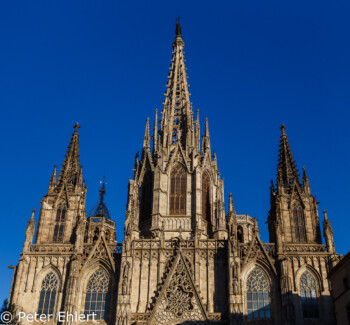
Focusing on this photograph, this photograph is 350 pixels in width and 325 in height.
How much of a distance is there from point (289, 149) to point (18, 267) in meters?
28.6

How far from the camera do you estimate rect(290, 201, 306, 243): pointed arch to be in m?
43.5

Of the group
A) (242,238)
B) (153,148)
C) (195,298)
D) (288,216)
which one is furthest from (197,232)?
(242,238)

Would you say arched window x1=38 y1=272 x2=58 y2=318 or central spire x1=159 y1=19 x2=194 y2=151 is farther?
central spire x1=159 y1=19 x2=194 y2=151

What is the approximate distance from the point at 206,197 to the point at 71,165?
1409cm

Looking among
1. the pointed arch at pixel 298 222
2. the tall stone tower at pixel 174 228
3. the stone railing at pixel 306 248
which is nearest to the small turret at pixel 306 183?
the pointed arch at pixel 298 222

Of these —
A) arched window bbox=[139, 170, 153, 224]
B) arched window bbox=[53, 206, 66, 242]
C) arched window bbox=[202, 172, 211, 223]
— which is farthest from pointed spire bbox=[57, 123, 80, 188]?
arched window bbox=[202, 172, 211, 223]

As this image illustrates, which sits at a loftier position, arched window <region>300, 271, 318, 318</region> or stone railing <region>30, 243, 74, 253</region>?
stone railing <region>30, 243, 74, 253</region>

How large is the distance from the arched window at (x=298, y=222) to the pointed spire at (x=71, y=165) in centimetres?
2098

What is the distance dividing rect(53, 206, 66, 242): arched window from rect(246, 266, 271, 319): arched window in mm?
17255

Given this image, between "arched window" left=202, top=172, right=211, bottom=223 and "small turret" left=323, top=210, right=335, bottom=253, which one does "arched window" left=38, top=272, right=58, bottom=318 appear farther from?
"small turret" left=323, top=210, right=335, bottom=253

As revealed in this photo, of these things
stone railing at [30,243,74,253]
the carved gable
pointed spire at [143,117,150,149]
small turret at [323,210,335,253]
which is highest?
pointed spire at [143,117,150,149]

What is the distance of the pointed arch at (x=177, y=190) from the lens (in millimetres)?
46450

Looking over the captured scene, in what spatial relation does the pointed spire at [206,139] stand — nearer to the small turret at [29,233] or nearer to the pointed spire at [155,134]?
the pointed spire at [155,134]

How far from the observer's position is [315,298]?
39219 millimetres
